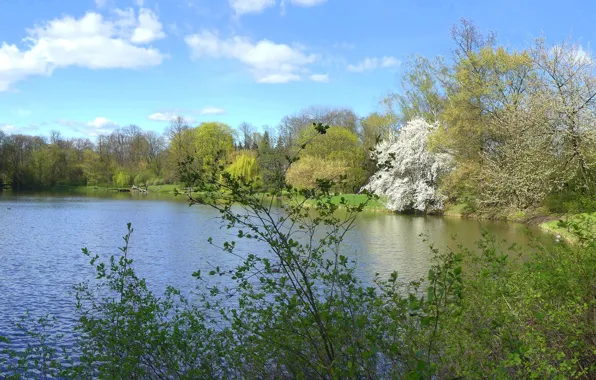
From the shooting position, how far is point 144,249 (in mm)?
17438


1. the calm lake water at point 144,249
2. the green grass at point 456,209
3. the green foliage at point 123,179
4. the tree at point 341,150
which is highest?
the tree at point 341,150

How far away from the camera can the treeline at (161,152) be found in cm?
5112

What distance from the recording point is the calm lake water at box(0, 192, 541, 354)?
1103 centimetres

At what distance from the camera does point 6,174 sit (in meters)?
67.6

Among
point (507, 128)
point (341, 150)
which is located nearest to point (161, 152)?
point (341, 150)

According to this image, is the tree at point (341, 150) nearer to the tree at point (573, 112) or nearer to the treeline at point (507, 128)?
the treeline at point (507, 128)

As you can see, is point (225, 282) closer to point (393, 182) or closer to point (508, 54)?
point (508, 54)

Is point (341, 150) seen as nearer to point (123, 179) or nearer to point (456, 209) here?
point (456, 209)

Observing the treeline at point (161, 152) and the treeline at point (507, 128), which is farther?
the treeline at point (161, 152)

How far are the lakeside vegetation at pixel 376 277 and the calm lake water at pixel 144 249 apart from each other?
72cm

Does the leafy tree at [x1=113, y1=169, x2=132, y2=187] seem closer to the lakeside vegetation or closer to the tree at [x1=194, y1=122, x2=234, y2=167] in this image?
the lakeside vegetation

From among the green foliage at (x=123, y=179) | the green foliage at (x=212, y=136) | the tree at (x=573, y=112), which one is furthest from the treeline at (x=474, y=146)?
the green foliage at (x=123, y=179)

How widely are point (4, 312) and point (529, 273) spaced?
30.4 feet

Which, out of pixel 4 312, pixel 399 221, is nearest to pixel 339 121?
pixel 399 221
